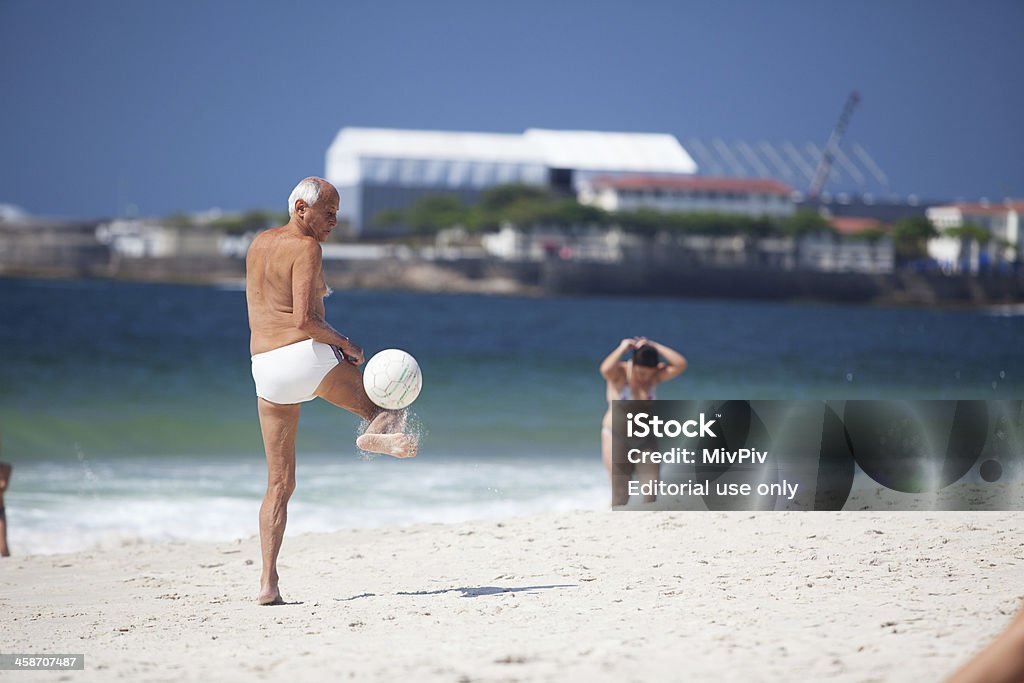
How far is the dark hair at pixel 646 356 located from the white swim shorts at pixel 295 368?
3.12 meters

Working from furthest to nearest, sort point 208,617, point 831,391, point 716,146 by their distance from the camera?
point 716,146 → point 831,391 → point 208,617

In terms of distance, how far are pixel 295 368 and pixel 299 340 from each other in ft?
0.37

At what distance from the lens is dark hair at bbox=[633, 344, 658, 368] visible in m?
7.84

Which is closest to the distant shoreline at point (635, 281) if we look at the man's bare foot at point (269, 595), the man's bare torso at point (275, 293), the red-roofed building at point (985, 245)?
the red-roofed building at point (985, 245)

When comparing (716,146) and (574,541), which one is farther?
(716,146)

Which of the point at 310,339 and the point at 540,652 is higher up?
the point at 310,339

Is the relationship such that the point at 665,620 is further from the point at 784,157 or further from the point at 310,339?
the point at 784,157

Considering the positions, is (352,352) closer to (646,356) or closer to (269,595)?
(269,595)

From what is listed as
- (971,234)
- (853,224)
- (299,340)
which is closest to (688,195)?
(853,224)

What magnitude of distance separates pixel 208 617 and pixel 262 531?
1.41ft

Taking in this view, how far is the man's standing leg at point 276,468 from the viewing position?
521cm

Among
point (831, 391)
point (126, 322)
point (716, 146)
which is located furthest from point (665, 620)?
point (716, 146)

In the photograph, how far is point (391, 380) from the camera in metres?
5.07

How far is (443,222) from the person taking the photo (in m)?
93.1
